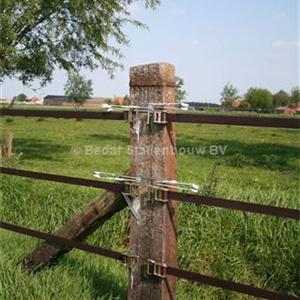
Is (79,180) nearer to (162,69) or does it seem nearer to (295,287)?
(162,69)

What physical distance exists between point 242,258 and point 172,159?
1878 millimetres

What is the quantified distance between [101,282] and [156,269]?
0.97m

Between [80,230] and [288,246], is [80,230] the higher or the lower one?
the higher one

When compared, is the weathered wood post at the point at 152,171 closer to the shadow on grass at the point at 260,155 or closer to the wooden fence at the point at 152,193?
the wooden fence at the point at 152,193

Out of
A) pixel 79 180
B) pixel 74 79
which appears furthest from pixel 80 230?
pixel 74 79

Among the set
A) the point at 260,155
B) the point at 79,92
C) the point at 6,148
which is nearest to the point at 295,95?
the point at 79,92

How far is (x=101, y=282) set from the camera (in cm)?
367

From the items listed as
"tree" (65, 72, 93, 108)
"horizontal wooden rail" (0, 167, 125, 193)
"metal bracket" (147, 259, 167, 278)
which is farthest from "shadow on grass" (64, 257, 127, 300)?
"tree" (65, 72, 93, 108)

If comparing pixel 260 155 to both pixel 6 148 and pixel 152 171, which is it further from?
Result: pixel 152 171

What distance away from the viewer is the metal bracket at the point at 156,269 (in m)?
2.83

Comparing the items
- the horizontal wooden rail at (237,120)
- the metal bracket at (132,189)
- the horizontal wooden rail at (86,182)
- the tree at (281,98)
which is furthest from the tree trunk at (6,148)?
the tree at (281,98)

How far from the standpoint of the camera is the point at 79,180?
10.5 ft

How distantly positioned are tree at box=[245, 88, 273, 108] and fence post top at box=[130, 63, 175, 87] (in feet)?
247

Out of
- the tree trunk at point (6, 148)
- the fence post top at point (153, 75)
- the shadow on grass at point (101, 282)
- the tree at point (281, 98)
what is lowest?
the shadow on grass at point (101, 282)
